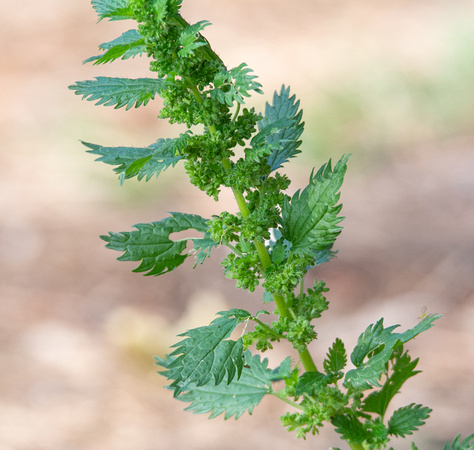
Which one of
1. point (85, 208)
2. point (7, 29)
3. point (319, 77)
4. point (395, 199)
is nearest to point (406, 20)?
point (319, 77)

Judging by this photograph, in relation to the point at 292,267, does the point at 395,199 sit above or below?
above

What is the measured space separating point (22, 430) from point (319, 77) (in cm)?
354

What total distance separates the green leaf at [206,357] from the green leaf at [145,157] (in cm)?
31

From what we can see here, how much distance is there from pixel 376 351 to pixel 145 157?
0.60 meters

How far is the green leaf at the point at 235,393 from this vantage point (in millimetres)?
1538

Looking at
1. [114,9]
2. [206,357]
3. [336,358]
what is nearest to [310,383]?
[336,358]

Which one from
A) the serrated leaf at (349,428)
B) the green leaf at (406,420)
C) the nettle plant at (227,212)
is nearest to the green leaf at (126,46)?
the nettle plant at (227,212)

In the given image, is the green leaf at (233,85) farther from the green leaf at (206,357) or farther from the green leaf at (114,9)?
the green leaf at (206,357)

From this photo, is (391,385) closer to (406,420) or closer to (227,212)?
(406,420)

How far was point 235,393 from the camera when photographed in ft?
5.15

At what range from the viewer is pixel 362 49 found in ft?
19.3

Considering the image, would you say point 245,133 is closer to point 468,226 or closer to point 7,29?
point 468,226

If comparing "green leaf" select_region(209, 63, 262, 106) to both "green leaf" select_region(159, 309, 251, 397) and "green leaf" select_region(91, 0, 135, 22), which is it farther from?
"green leaf" select_region(159, 309, 251, 397)

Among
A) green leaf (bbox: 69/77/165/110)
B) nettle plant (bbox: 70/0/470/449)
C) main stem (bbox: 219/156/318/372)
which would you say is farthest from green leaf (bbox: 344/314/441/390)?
green leaf (bbox: 69/77/165/110)
